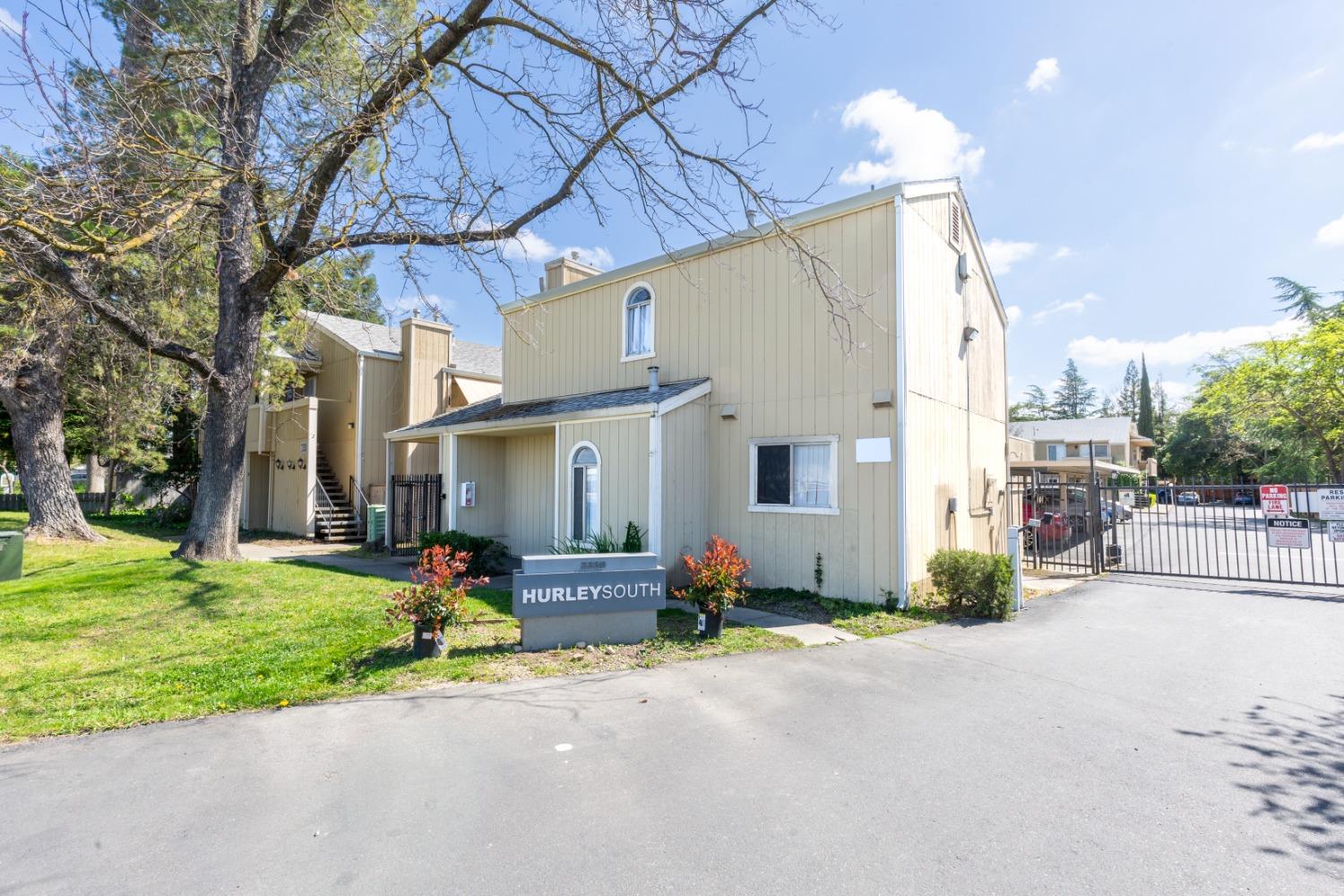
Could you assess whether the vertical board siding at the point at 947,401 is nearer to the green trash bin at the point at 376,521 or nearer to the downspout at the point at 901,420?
the downspout at the point at 901,420

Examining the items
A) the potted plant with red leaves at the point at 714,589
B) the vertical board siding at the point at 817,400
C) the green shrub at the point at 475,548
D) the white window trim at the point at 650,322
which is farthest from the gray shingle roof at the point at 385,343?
the potted plant with red leaves at the point at 714,589

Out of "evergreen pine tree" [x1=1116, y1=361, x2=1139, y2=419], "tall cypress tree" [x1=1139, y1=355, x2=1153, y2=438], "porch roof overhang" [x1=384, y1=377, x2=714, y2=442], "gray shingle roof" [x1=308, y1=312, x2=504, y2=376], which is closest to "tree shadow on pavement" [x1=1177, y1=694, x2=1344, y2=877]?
"porch roof overhang" [x1=384, y1=377, x2=714, y2=442]

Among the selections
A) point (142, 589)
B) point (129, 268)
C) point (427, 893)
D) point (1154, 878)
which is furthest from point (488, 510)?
point (1154, 878)

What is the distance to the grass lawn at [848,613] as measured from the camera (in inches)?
326

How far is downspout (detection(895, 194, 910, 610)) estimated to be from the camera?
898cm

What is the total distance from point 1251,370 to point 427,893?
126 ft

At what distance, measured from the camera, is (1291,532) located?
10703 millimetres

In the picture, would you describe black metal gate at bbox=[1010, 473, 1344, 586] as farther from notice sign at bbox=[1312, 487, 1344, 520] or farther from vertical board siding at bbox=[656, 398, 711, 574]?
vertical board siding at bbox=[656, 398, 711, 574]

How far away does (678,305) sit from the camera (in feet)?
39.0

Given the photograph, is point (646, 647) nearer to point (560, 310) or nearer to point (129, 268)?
point (560, 310)

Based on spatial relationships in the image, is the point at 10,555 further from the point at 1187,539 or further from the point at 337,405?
the point at 1187,539

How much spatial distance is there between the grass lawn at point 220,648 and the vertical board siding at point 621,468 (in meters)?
2.03

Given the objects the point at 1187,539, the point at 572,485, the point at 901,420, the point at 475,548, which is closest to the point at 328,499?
the point at 475,548

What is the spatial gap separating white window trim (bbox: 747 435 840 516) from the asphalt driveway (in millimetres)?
3707
